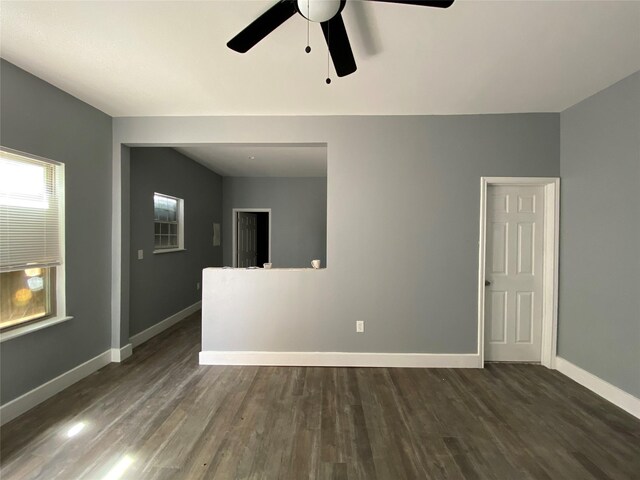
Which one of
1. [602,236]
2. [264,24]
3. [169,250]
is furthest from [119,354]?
[602,236]

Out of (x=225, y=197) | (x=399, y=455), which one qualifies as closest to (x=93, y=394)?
(x=399, y=455)

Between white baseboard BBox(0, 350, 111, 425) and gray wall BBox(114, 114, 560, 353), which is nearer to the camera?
white baseboard BBox(0, 350, 111, 425)

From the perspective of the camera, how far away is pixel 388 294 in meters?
3.03

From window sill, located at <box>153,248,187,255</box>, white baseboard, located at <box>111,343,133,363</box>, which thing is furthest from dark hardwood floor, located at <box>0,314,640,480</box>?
window sill, located at <box>153,248,187,255</box>

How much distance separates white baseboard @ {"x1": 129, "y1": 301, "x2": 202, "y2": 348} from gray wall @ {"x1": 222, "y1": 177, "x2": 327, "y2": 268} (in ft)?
4.88

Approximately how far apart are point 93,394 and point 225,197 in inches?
170

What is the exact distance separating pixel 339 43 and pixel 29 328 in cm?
306

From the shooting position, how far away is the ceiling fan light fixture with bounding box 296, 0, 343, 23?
1402 millimetres

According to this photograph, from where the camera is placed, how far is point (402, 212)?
9.87 feet

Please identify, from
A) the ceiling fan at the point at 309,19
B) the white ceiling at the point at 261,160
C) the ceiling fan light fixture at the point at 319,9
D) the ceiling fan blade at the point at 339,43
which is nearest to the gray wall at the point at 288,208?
the white ceiling at the point at 261,160

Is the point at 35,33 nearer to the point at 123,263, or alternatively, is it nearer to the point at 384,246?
the point at 123,263

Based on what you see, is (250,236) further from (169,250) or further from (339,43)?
(339,43)

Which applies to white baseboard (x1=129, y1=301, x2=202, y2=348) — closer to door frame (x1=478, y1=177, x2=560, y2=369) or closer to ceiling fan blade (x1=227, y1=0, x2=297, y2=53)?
ceiling fan blade (x1=227, y1=0, x2=297, y2=53)

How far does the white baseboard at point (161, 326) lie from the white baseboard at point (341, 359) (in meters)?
1.10
